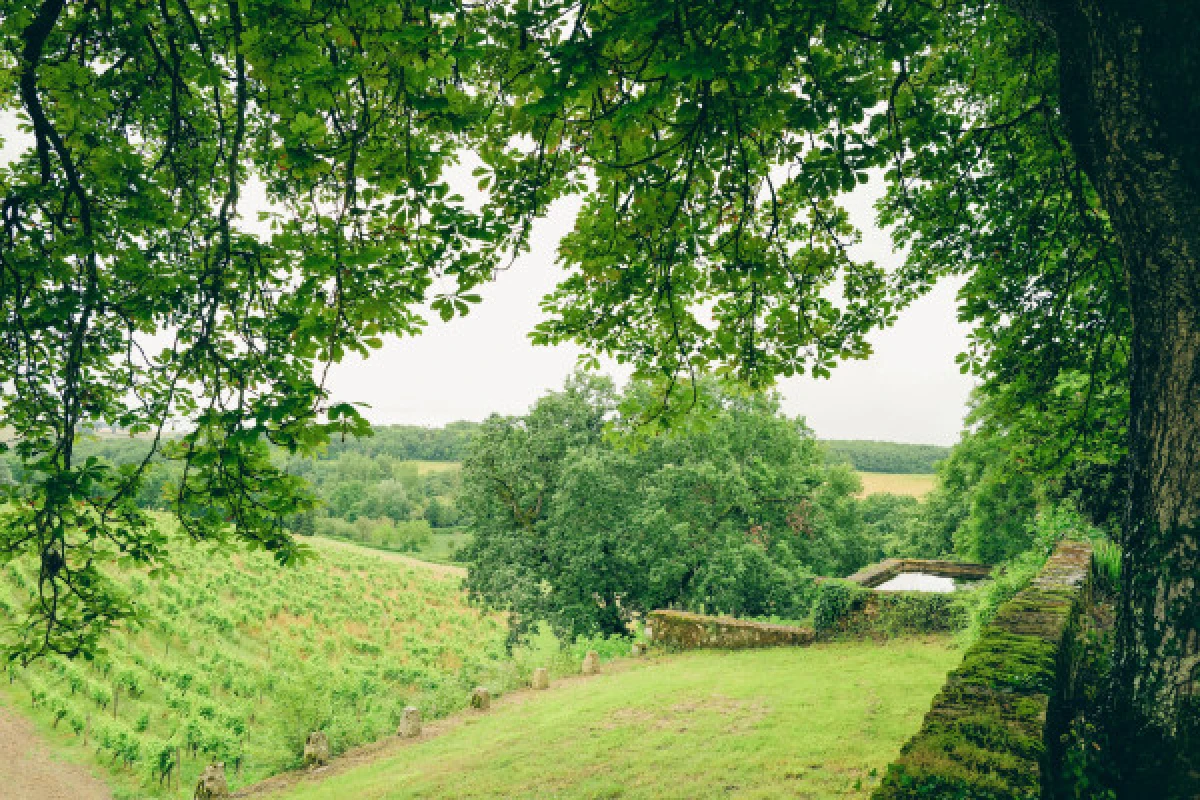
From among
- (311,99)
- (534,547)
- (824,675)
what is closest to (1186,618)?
(311,99)

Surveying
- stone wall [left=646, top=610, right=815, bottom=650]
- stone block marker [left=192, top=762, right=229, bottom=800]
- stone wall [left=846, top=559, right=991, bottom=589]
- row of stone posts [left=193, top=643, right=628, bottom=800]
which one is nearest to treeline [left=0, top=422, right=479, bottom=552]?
stone wall [left=646, top=610, right=815, bottom=650]

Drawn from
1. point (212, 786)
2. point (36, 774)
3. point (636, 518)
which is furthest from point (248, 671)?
point (636, 518)

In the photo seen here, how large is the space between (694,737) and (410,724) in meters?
6.68

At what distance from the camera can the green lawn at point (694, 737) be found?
232 inches

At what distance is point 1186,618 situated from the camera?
8.87 ft

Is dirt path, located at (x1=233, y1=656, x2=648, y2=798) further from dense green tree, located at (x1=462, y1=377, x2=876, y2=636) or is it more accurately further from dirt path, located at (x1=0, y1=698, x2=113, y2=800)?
dense green tree, located at (x1=462, y1=377, x2=876, y2=636)

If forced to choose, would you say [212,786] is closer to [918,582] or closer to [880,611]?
[880,611]

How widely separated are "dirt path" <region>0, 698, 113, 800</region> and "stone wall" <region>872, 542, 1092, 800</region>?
14523mm

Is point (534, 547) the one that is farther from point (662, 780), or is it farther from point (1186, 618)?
point (1186, 618)

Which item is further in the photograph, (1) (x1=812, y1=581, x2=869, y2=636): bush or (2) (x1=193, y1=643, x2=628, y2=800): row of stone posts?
(1) (x1=812, y1=581, x2=869, y2=636): bush

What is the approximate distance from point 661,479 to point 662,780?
43.4ft

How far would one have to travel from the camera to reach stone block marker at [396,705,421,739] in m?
11.3

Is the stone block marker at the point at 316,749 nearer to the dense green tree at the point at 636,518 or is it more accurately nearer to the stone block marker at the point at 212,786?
the stone block marker at the point at 212,786

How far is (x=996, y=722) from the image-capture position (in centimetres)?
282
